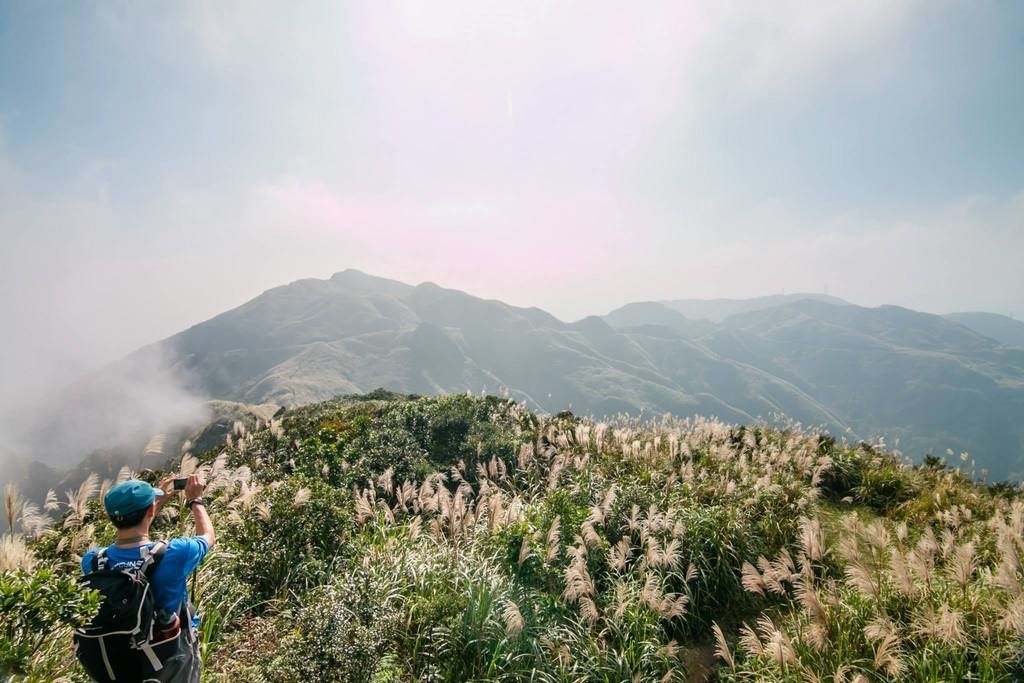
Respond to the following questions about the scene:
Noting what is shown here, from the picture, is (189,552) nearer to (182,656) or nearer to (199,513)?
(199,513)

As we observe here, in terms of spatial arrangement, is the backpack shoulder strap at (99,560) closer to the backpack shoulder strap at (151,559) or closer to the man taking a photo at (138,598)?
the man taking a photo at (138,598)

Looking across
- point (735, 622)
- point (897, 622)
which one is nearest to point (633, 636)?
point (735, 622)

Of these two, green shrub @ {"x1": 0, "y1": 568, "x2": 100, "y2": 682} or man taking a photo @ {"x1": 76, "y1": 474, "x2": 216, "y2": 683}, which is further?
man taking a photo @ {"x1": 76, "y1": 474, "x2": 216, "y2": 683}

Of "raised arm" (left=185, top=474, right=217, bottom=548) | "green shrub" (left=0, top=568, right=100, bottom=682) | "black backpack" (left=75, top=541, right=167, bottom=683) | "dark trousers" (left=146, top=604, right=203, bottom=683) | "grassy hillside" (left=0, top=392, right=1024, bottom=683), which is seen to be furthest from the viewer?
"grassy hillside" (left=0, top=392, right=1024, bottom=683)

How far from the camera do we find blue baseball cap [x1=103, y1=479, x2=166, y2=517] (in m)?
3.11

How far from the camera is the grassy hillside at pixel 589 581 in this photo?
13.1 feet

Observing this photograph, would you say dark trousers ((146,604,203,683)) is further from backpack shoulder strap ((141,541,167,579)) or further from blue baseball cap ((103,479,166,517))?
blue baseball cap ((103,479,166,517))

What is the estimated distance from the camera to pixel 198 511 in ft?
12.6

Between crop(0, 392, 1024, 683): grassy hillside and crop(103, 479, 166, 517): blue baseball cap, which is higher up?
crop(103, 479, 166, 517): blue baseball cap

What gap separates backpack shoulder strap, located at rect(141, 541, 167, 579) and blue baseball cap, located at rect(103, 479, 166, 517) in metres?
0.31

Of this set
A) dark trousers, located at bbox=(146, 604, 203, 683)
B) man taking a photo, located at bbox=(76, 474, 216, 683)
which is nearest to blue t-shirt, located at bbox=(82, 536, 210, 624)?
man taking a photo, located at bbox=(76, 474, 216, 683)

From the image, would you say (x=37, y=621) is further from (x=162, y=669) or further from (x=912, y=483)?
(x=912, y=483)

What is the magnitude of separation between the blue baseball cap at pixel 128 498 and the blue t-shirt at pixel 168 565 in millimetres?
246

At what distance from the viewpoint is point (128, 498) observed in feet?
10.5
